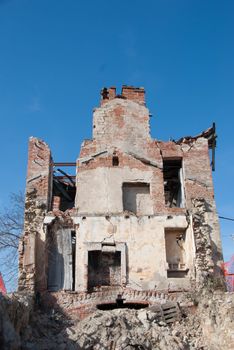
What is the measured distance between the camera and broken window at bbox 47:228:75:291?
55.0ft

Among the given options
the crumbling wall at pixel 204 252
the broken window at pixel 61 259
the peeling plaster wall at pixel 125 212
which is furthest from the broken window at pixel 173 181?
the broken window at pixel 61 259

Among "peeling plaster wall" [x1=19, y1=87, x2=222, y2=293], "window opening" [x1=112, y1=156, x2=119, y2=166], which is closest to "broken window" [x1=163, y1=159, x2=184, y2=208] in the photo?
"peeling plaster wall" [x1=19, y1=87, x2=222, y2=293]

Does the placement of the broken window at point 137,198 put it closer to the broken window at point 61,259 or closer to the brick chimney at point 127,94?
the broken window at point 61,259

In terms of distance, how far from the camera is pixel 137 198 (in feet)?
61.8

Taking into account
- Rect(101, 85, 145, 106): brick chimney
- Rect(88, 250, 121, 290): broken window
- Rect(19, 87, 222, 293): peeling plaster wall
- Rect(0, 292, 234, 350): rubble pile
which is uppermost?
Rect(101, 85, 145, 106): brick chimney

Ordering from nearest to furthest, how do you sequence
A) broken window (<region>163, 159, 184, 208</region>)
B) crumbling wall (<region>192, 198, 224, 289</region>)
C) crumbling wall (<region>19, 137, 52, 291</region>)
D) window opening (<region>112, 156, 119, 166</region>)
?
crumbling wall (<region>19, 137, 52, 291</region>), crumbling wall (<region>192, 198, 224, 289</region>), window opening (<region>112, 156, 119, 166</region>), broken window (<region>163, 159, 184, 208</region>)

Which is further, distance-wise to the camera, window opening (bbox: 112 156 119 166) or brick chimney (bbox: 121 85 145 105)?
brick chimney (bbox: 121 85 145 105)

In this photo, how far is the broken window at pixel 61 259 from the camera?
55.0 ft

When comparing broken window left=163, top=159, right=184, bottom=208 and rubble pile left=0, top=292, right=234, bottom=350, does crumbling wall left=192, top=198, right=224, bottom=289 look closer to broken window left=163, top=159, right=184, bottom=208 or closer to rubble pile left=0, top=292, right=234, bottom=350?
rubble pile left=0, top=292, right=234, bottom=350

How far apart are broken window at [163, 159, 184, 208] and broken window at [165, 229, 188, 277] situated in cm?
148

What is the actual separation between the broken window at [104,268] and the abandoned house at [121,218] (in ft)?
0.12

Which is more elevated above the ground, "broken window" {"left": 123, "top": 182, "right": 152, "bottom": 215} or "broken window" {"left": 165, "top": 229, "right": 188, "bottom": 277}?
"broken window" {"left": 123, "top": 182, "right": 152, "bottom": 215}

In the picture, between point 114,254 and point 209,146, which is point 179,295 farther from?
point 209,146

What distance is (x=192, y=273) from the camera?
55.6 ft
